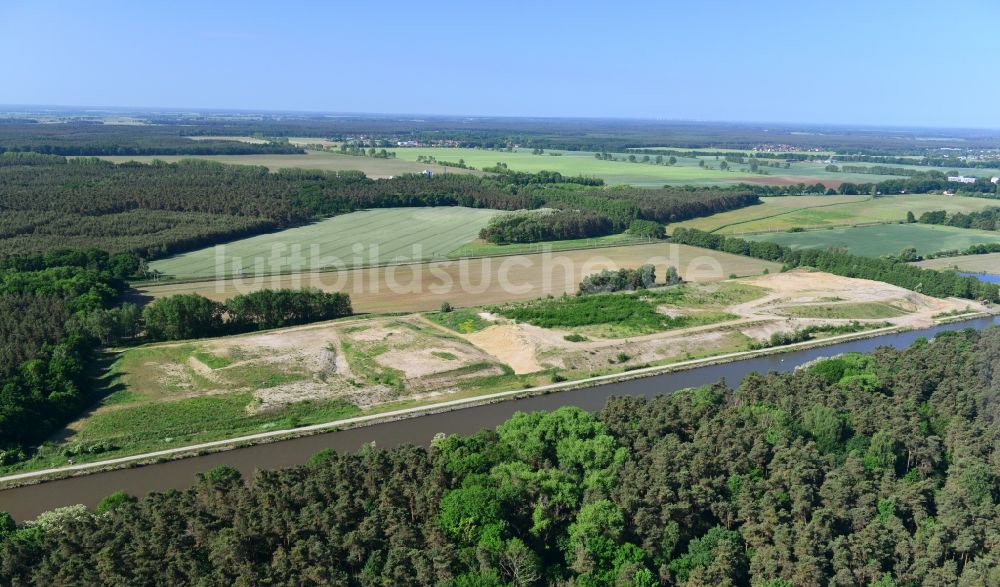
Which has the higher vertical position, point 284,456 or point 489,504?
point 489,504

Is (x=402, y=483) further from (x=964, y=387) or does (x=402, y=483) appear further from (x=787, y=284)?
(x=787, y=284)

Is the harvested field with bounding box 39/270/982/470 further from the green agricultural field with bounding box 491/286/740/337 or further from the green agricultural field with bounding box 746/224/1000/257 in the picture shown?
the green agricultural field with bounding box 746/224/1000/257

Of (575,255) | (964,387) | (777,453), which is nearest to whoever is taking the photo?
(777,453)

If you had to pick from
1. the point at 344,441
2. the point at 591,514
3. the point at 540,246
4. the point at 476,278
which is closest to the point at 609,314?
the point at 476,278

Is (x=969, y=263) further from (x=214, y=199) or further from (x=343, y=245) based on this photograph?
(x=214, y=199)

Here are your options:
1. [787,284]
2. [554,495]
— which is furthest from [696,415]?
[787,284]

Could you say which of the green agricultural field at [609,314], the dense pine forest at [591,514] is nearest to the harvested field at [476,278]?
the green agricultural field at [609,314]
